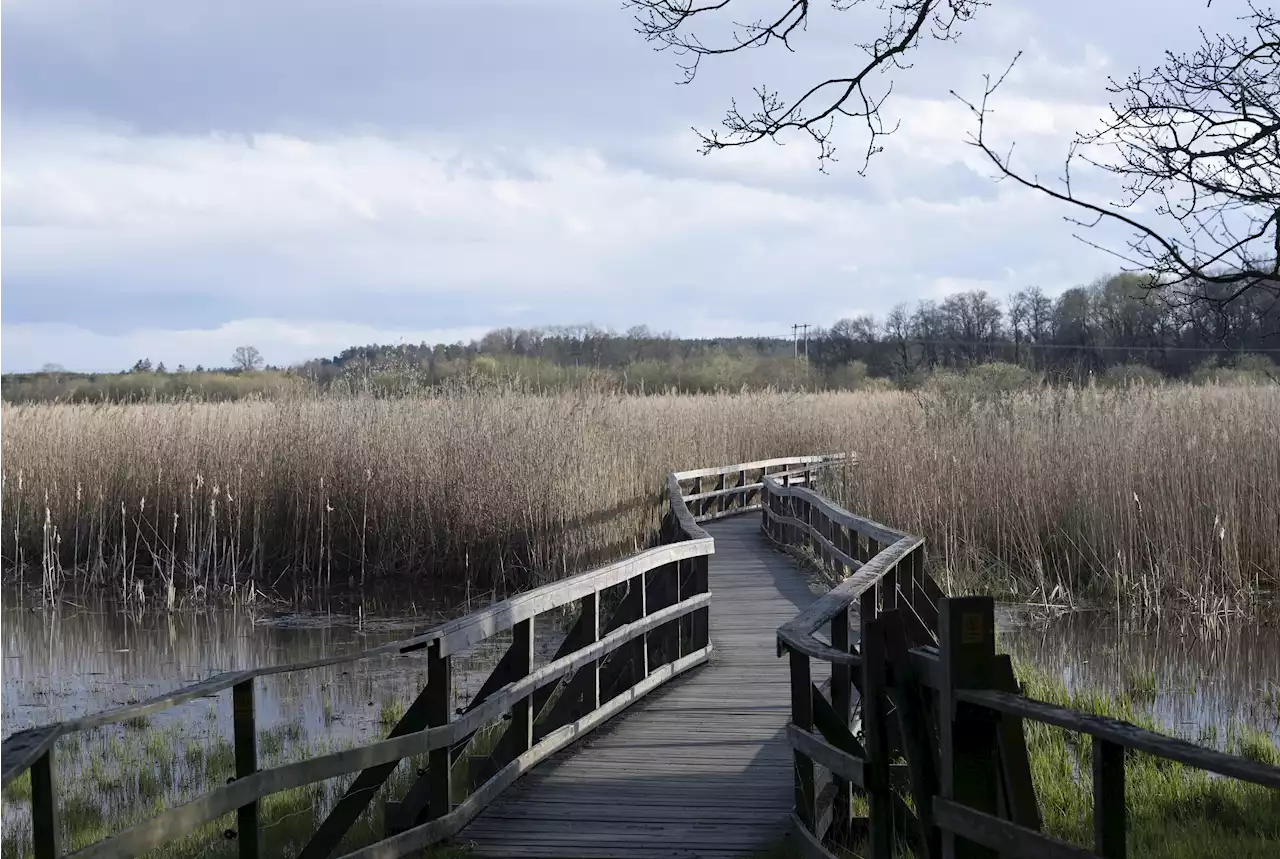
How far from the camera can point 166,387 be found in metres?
34.6

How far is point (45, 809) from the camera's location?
3.12 metres

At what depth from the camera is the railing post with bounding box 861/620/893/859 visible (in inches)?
158

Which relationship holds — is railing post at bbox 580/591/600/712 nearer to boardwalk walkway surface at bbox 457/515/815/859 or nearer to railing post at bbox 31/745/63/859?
boardwalk walkway surface at bbox 457/515/815/859

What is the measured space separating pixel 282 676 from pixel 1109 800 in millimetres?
8461

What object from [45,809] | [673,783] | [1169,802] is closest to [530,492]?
[673,783]

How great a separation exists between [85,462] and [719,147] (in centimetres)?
1153

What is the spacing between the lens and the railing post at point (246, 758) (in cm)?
405

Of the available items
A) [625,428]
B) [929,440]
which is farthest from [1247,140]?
[625,428]

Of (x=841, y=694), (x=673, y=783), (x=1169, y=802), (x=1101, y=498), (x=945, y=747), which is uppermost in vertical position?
(x=945, y=747)

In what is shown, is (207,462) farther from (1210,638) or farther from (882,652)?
(882,652)

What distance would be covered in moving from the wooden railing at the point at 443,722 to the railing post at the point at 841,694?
4.56ft

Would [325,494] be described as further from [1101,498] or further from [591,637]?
[591,637]

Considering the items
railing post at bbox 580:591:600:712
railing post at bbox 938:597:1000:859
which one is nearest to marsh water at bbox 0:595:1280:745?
railing post at bbox 580:591:600:712

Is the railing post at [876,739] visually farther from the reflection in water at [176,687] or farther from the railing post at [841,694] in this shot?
the reflection in water at [176,687]
